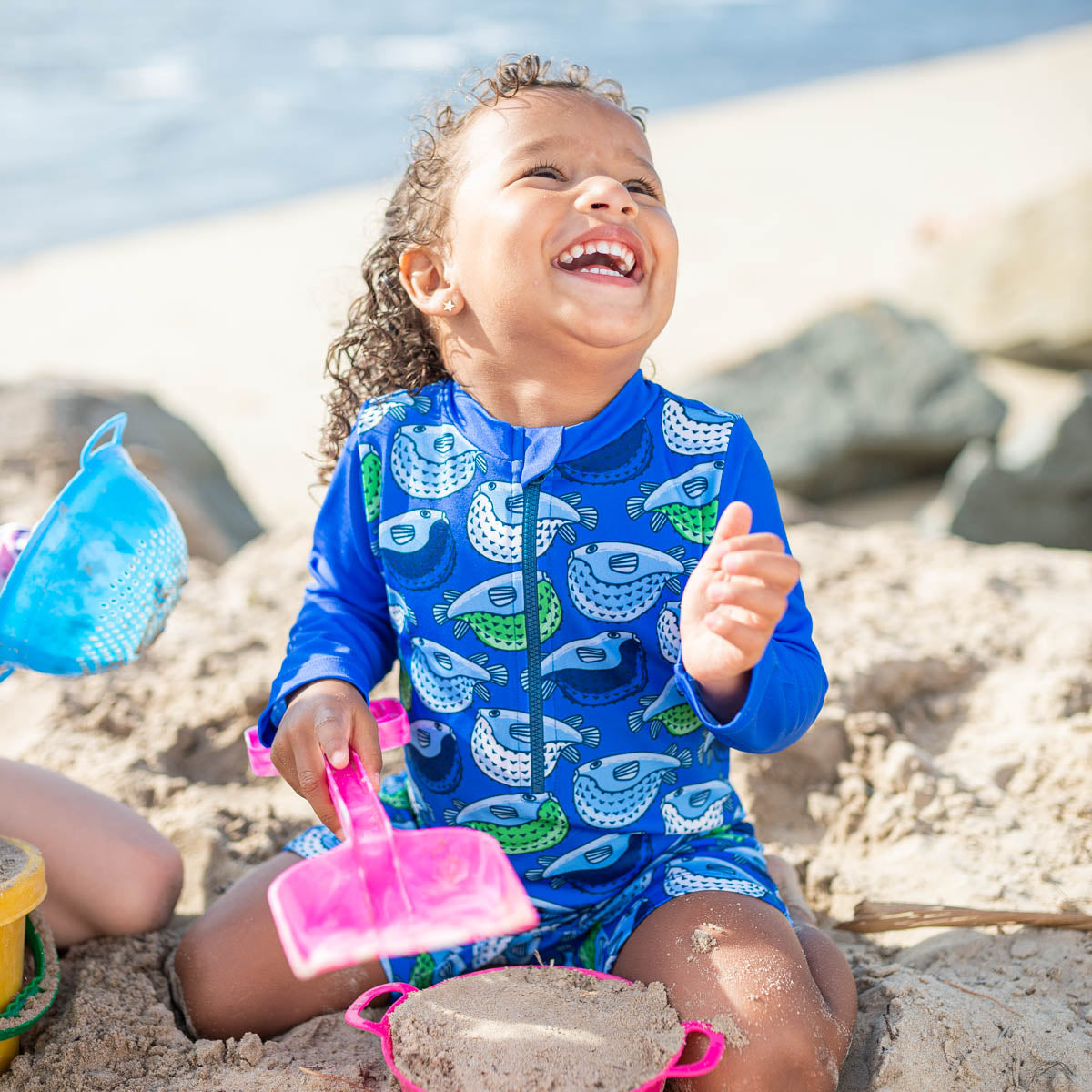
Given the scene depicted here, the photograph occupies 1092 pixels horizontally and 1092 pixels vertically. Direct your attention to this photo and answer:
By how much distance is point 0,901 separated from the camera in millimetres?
1386

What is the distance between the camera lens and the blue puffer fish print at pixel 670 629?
1602 mm

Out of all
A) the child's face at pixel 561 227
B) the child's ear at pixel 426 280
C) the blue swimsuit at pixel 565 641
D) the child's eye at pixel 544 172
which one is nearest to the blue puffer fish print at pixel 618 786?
the blue swimsuit at pixel 565 641

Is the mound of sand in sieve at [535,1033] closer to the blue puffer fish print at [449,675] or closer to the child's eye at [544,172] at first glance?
the blue puffer fish print at [449,675]

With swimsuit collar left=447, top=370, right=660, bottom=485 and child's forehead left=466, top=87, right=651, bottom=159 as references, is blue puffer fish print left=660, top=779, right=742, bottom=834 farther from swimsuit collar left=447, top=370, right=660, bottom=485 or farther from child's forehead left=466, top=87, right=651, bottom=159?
child's forehead left=466, top=87, right=651, bottom=159

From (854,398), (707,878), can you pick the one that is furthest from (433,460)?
(854,398)

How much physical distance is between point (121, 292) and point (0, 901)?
706cm

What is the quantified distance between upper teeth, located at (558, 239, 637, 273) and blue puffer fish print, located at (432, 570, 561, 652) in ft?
1.33

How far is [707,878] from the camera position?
158cm

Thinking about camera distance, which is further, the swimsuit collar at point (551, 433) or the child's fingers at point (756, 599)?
the swimsuit collar at point (551, 433)

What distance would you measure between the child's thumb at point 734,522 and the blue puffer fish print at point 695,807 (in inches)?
19.1

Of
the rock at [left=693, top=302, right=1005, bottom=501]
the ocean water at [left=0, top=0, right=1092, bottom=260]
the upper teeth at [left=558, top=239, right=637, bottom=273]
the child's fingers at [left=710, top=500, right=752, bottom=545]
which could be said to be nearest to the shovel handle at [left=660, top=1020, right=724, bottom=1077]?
the child's fingers at [left=710, top=500, right=752, bottom=545]

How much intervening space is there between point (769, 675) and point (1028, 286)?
4594 millimetres

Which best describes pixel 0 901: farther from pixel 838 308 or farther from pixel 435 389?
pixel 838 308

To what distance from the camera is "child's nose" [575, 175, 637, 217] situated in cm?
150
